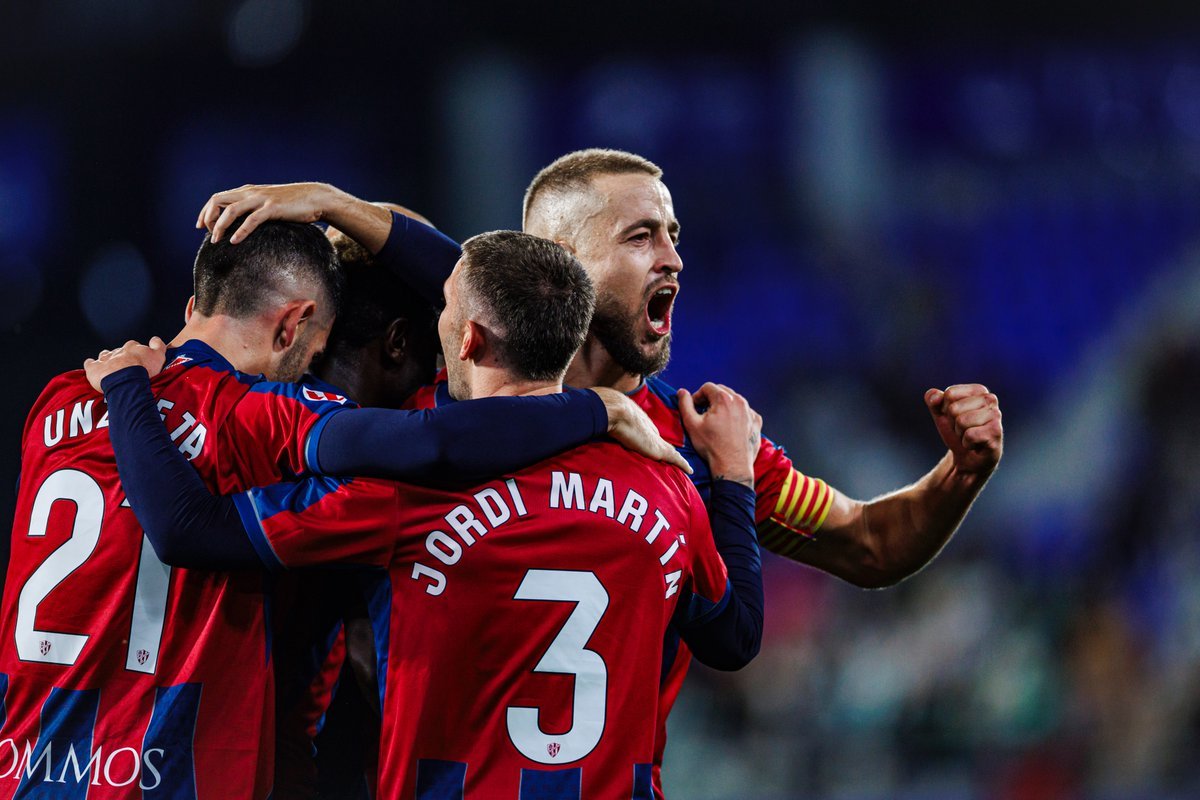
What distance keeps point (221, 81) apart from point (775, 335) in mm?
3276

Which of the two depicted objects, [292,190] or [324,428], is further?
[292,190]

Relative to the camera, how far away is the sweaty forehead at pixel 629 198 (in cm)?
265

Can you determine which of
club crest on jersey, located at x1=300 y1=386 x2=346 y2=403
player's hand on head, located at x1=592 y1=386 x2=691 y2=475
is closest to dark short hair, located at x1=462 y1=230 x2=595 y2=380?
player's hand on head, located at x1=592 y1=386 x2=691 y2=475

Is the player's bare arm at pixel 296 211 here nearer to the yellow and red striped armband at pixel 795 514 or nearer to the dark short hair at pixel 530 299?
the dark short hair at pixel 530 299

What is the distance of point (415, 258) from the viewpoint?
8.09 feet

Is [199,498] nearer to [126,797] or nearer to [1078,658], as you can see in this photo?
[126,797]

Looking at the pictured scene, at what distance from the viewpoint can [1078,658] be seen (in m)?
6.75

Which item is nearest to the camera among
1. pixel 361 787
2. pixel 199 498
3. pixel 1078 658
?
pixel 199 498

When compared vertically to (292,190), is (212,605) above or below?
below

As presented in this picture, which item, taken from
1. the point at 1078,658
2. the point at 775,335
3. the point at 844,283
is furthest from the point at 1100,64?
the point at 1078,658

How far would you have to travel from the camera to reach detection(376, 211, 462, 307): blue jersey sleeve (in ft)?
8.05

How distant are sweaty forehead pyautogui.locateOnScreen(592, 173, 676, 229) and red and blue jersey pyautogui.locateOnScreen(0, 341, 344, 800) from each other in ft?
2.80

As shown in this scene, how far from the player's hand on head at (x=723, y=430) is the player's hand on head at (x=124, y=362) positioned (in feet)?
3.37

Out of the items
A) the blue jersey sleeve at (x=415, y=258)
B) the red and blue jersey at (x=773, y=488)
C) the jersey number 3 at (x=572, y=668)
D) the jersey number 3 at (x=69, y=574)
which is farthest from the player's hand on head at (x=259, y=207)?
the jersey number 3 at (x=572, y=668)
